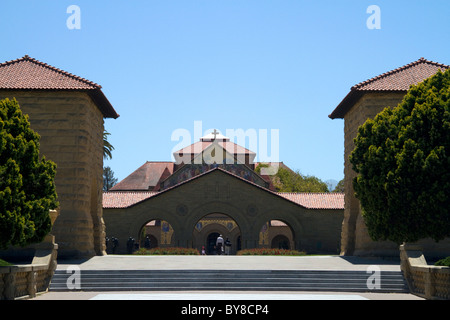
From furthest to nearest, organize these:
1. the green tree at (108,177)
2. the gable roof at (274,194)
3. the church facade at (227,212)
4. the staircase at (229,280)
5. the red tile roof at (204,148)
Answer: the green tree at (108,177) < the red tile roof at (204,148) < the gable roof at (274,194) < the church facade at (227,212) < the staircase at (229,280)

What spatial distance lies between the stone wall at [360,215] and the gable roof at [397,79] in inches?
11.5

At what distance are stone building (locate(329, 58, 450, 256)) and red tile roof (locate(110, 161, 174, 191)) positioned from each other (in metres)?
36.9

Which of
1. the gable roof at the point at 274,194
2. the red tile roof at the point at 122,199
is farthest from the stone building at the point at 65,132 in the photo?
the gable roof at the point at 274,194

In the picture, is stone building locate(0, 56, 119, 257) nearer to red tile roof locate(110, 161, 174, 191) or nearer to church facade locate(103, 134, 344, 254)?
church facade locate(103, 134, 344, 254)

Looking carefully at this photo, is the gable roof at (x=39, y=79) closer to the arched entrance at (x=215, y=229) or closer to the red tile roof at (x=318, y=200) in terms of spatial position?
the red tile roof at (x=318, y=200)

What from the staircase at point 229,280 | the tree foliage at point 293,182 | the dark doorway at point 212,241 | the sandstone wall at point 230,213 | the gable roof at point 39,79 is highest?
the gable roof at point 39,79

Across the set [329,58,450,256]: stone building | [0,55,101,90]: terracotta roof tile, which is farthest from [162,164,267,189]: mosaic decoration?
[0,55,101,90]: terracotta roof tile

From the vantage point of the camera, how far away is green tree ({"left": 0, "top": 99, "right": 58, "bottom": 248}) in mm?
16141

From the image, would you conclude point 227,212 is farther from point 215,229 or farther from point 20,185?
point 20,185

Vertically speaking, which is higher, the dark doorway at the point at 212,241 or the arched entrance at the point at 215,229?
the arched entrance at the point at 215,229

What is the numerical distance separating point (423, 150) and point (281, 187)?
5741 centimetres

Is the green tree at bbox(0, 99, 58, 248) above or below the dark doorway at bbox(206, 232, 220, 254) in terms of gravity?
above

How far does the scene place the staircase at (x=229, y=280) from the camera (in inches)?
761
